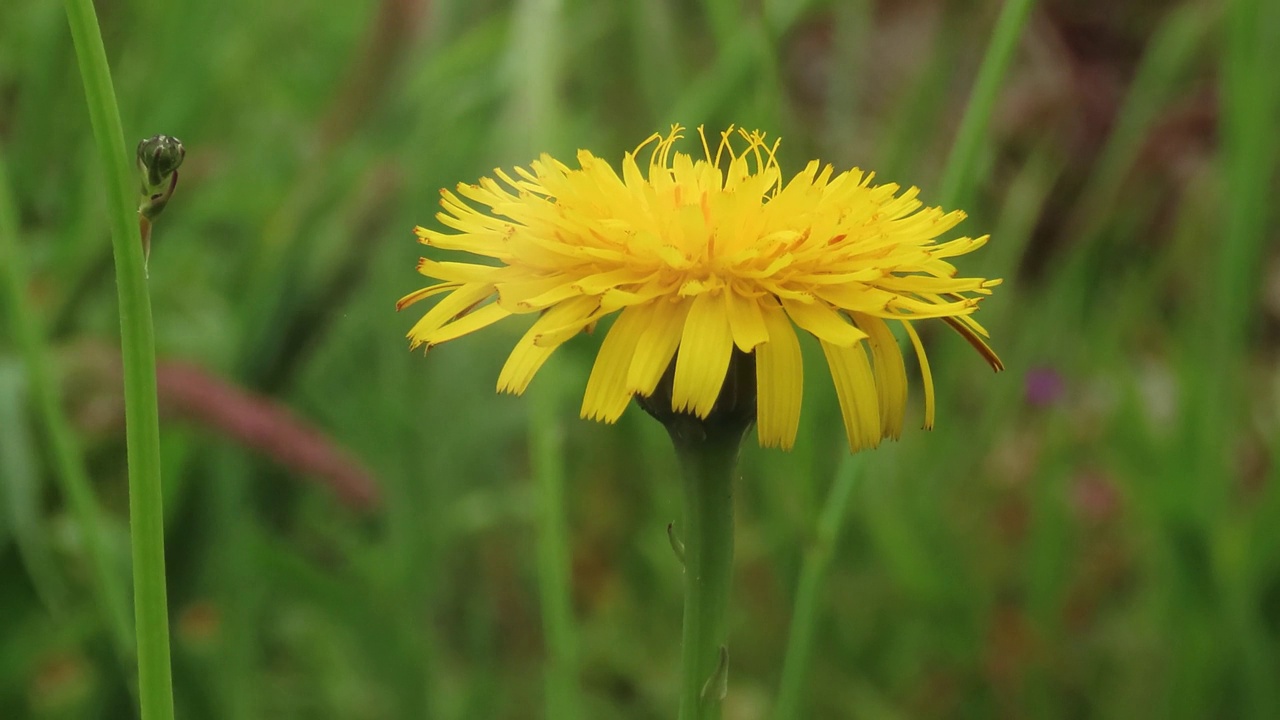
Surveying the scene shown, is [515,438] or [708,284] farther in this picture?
[515,438]

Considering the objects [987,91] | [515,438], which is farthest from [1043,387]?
[987,91]

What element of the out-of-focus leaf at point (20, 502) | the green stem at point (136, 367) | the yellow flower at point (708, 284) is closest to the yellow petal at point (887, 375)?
the yellow flower at point (708, 284)

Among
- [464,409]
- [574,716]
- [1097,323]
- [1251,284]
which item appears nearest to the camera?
[574,716]

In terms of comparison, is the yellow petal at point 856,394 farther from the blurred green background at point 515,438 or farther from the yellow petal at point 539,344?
the blurred green background at point 515,438

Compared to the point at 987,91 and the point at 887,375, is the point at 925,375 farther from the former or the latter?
the point at 987,91

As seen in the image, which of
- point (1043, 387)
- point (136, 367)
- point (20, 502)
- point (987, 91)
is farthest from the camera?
point (1043, 387)

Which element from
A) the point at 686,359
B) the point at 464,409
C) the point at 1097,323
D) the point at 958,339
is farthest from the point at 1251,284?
the point at 686,359

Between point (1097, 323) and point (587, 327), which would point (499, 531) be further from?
point (587, 327)
